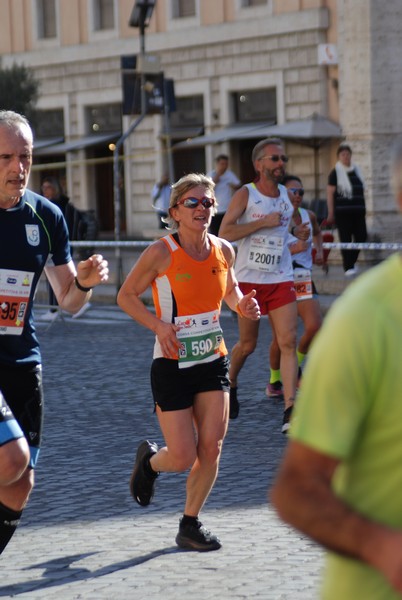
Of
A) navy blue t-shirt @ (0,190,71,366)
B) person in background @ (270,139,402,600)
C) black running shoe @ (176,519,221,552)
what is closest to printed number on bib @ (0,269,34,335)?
navy blue t-shirt @ (0,190,71,366)

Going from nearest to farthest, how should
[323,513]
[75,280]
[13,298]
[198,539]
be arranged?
[323,513], [13,298], [75,280], [198,539]

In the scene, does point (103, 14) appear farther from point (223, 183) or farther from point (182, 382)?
point (182, 382)

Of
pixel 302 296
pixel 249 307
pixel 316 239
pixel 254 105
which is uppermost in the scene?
pixel 254 105

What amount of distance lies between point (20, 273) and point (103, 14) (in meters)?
33.8

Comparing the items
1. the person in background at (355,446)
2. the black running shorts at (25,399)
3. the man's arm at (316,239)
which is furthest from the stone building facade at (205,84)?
the person in background at (355,446)

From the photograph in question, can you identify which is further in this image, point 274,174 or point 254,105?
point 254,105

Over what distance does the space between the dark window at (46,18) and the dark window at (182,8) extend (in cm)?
494

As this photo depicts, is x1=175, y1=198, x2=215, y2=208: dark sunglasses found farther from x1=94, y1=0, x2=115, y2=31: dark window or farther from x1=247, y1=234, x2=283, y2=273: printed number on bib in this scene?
x1=94, y1=0, x2=115, y2=31: dark window

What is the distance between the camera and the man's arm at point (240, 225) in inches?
385

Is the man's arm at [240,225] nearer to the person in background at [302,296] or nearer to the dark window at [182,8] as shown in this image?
the person in background at [302,296]

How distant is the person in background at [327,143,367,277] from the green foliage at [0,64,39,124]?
62.4ft

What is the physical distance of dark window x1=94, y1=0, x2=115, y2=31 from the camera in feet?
126

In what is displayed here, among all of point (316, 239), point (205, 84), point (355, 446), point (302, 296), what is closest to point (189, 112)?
point (205, 84)

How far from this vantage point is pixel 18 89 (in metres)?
38.7
